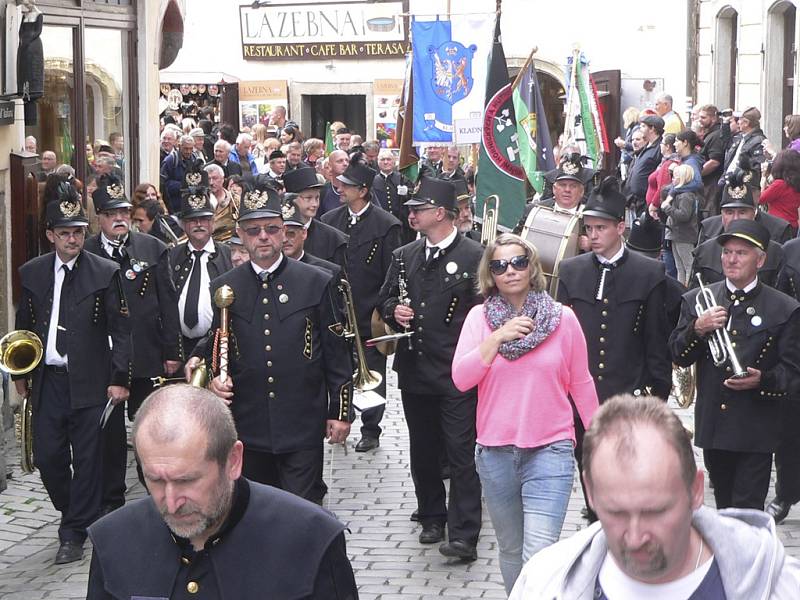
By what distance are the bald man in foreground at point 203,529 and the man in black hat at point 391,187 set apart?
13.0 m

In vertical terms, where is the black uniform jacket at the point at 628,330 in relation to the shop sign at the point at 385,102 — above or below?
below

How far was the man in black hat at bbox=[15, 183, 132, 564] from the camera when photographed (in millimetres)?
9062

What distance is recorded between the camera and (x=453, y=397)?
8773mm

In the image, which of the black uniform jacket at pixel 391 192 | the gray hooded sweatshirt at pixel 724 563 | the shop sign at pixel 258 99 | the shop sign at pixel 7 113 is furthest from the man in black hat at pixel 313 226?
the shop sign at pixel 258 99

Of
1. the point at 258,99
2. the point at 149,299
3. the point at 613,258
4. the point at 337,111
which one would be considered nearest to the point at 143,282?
the point at 149,299

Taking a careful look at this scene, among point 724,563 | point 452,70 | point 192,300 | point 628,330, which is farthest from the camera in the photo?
point 452,70

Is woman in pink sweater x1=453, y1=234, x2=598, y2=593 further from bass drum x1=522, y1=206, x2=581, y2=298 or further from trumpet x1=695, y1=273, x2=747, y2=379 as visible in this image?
bass drum x1=522, y1=206, x2=581, y2=298

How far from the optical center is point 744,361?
27.1 feet

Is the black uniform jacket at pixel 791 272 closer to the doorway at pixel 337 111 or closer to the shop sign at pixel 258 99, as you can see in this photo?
the shop sign at pixel 258 99

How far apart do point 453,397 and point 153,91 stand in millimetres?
8916

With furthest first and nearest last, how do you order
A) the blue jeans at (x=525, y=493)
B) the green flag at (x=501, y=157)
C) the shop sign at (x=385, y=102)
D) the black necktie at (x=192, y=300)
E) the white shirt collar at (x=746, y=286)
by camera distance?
1. the shop sign at (x=385, y=102)
2. the green flag at (x=501, y=157)
3. the black necktie at (x=192, y=300)
4. the white shirt collar at (x=746, y=286)
5. the blue jeans at (x=525, y=493)

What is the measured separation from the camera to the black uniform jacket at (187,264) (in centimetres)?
1042

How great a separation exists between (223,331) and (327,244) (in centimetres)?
347

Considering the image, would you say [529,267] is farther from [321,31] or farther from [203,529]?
[321,31]
